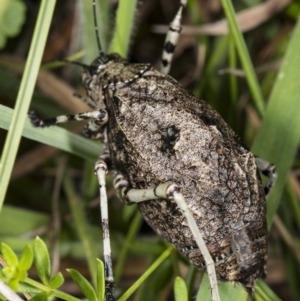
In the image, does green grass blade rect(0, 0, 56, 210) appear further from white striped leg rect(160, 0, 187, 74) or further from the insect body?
white striped leg rect(160, 0, 187, 74)

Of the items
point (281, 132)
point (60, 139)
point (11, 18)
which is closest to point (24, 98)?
point (60, 139)

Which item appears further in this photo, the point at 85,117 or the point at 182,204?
the point at 85,117

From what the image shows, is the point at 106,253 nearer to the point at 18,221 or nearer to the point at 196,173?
the point at 196,173

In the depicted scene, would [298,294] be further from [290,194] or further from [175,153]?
[175,153]

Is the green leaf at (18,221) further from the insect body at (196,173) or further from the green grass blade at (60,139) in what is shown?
the insect body at (196,173)

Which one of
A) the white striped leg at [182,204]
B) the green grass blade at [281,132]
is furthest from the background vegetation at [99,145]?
the white striped leg at [182,204]

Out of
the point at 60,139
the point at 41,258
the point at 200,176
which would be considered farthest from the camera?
the point at 60,139

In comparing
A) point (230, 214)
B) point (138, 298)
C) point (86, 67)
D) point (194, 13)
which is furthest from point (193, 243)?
point (194, 13)

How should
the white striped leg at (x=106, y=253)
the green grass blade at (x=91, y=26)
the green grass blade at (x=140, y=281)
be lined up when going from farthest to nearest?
the green grass blade at (x=91, y=26) < the white striped leg at (x=106, y=253) < the green grass blade at (x=140, y=281)
